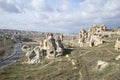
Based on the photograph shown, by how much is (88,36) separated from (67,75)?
8462 centimetres

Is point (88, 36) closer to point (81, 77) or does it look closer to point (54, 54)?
point (54, 54)

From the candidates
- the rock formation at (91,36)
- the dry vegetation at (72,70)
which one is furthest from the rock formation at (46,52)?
the rock formation at (91,36)

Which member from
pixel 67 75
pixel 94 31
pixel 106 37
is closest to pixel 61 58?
pixel 67 75

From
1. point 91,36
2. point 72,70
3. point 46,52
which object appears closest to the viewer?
point 72,70

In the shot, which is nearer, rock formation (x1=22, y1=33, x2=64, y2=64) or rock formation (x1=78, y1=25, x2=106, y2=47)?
rock formation (x1=22, y1=33, x2=64, y2=64)

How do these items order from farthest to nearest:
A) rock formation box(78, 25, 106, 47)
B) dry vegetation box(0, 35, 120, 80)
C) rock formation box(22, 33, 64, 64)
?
rock formation box(78, 25, 106, 47) < rock formation box(22, 33, 64, 64) < dry vegetation box(0, 35, 120, 80)

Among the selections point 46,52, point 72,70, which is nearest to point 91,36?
point 46,52

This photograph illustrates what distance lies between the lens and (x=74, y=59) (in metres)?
101

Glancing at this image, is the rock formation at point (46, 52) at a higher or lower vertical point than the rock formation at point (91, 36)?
lower

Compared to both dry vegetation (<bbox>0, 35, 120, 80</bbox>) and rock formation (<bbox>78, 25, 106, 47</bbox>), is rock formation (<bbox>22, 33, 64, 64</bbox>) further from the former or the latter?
rock formation (<bbox>78, 25, 106, 47</bbox>)

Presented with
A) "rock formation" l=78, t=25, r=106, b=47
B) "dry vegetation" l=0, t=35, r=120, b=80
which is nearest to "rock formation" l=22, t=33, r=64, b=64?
"dry vegetation" l=0, t=35, r=120, b=80

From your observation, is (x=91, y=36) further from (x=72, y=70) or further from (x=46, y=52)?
(x=72, y=70)

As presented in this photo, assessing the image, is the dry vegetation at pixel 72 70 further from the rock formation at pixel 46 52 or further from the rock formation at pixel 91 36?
the rock formation at pixel 91 36

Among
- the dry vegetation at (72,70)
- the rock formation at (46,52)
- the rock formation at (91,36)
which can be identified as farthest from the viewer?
the rock formation at (91,36)
